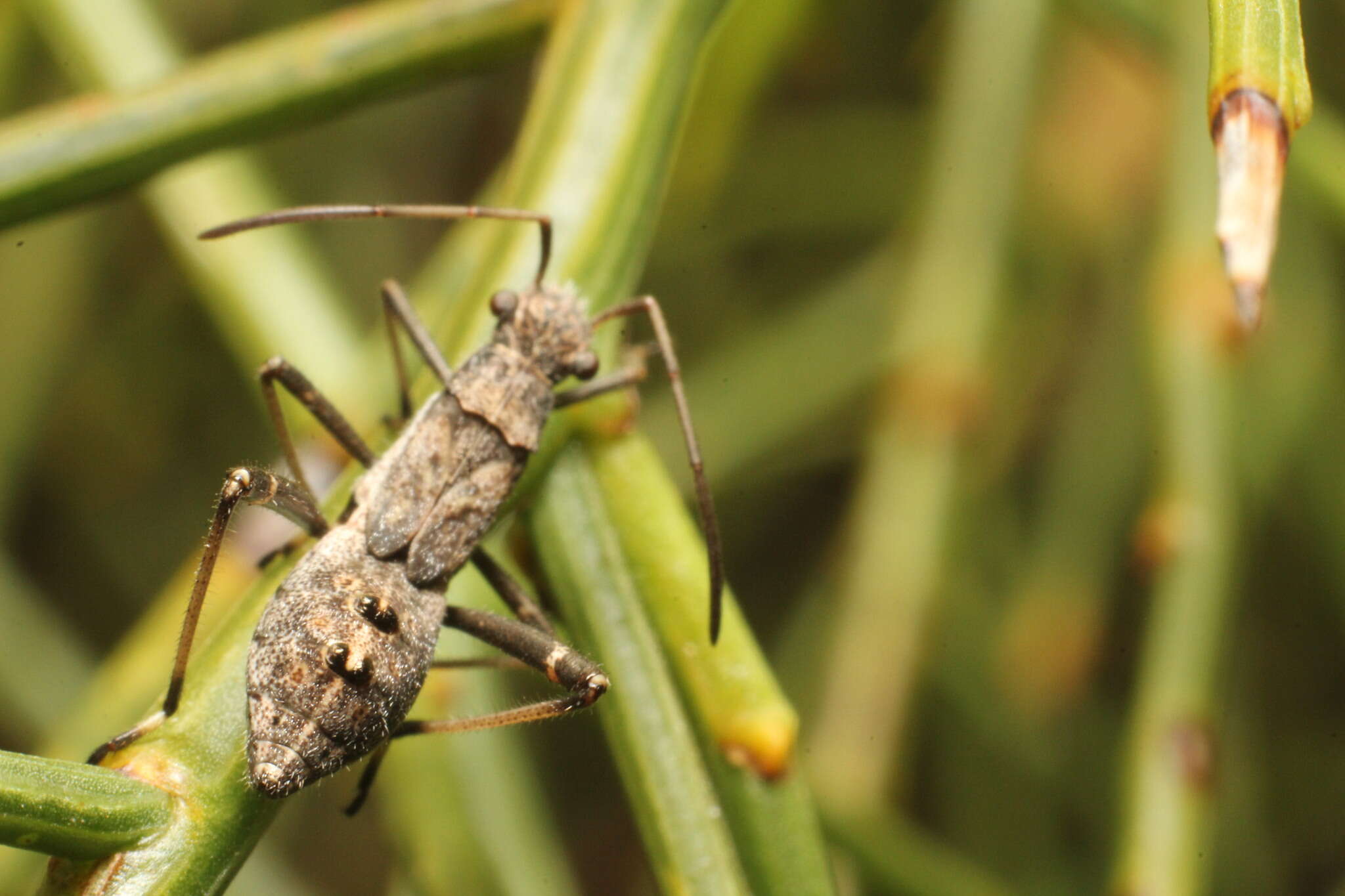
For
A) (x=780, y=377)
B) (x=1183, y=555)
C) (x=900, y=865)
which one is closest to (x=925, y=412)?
(x=780, y=377)

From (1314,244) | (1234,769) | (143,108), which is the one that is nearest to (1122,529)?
(1234,769)

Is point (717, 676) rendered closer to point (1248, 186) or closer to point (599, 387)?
point (599, 387)

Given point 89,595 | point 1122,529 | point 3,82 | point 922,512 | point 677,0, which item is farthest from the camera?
point 89,595

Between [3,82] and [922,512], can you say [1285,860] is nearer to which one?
[922,512]

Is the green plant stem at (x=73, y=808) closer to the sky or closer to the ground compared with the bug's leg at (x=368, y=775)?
closer to the sky

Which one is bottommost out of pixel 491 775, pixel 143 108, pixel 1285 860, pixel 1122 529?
pixel 1285 860

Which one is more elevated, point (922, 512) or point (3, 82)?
point (3, 82)

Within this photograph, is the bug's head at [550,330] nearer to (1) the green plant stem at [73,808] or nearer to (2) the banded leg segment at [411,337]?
(2) the banded leg segment at [411,337]

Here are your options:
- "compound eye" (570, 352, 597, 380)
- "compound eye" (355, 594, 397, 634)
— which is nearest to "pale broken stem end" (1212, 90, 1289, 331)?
"compound eye" (570, 352, 597, 380)

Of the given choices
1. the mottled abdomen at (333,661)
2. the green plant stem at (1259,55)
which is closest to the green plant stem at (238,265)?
the mottled abdomen at (333,661)
